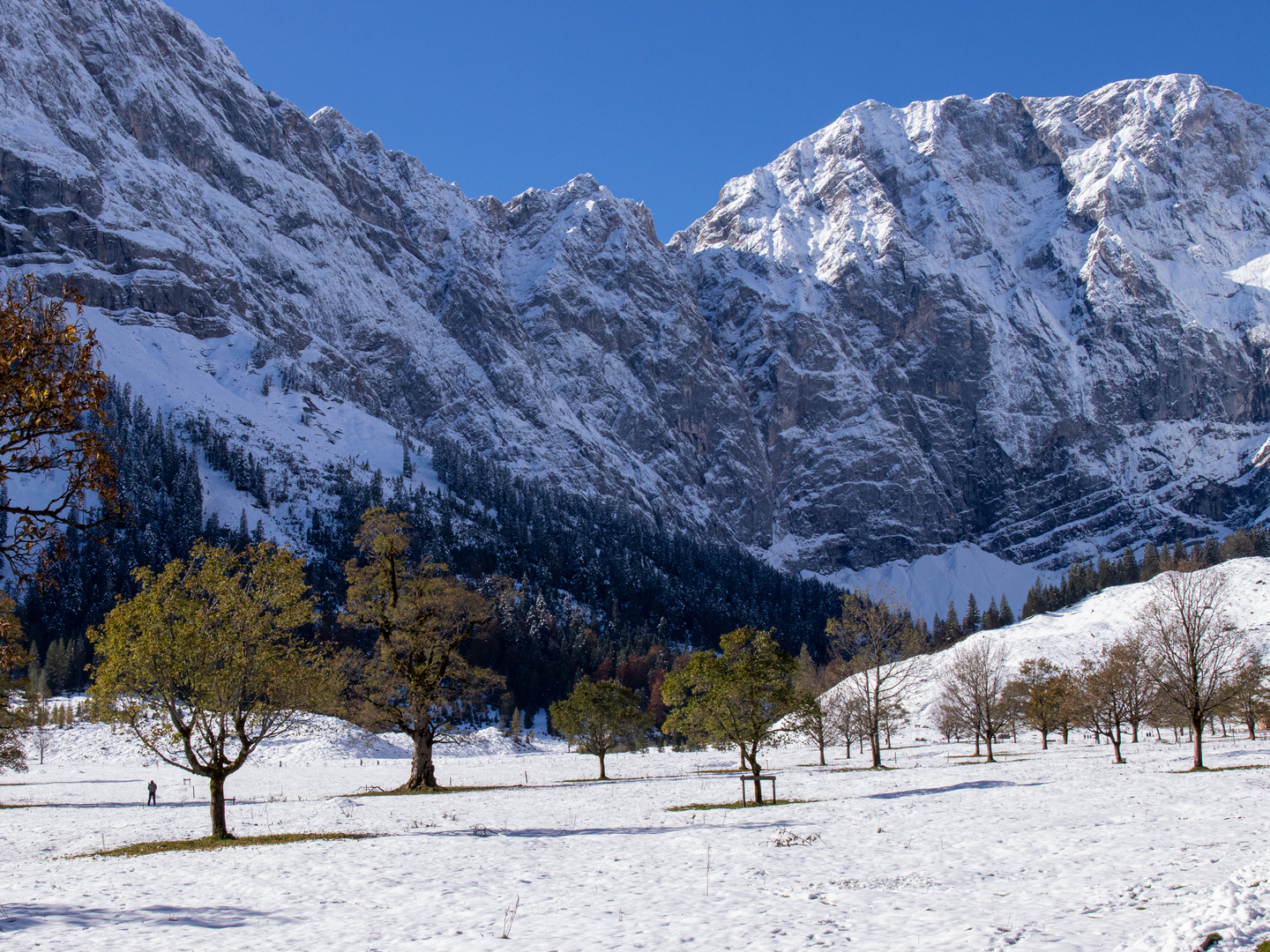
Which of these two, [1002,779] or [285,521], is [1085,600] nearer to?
[1002,779]

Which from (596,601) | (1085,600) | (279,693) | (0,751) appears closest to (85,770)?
(0,751)

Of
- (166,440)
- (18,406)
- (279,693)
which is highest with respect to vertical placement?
(166,440)

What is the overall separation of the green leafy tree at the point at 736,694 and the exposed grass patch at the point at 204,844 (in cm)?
1490

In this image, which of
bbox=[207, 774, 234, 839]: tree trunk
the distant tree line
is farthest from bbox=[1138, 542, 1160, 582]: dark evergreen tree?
bbox=[207, 774, 234, 839]: tree trunk

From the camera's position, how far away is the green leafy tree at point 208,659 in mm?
23891

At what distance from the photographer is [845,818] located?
2761 centimetres

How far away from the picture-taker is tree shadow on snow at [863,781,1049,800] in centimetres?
3472

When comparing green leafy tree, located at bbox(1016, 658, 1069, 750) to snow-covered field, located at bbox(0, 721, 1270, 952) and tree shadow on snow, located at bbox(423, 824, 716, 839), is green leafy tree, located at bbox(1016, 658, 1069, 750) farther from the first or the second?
tree shadow on snow, located at bbox(423, 824, 716, 839)

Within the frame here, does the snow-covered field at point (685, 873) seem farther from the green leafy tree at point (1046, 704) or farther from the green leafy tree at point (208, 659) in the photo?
the green leafy tree at point (1046, 704)

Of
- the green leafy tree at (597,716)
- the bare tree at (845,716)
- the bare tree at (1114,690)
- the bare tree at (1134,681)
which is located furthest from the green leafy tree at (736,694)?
the bare tree at (845,716)

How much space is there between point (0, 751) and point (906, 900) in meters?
46.7

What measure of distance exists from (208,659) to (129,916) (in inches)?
429

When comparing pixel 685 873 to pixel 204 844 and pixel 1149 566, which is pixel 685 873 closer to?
pixel 204 844

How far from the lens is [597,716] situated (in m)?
65.2
